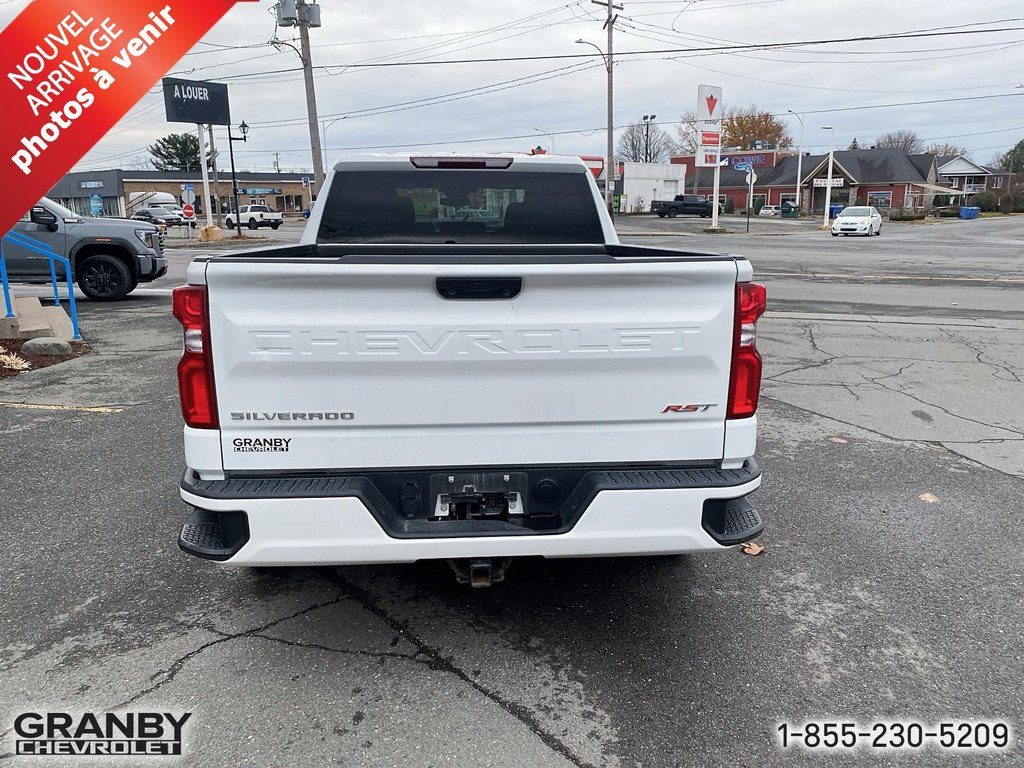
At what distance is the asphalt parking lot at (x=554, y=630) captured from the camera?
2723 mm

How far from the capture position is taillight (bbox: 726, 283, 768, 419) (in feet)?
9.38

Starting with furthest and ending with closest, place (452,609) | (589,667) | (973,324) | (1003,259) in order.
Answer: (1003,259), (973,324), (452,609), (589,667)

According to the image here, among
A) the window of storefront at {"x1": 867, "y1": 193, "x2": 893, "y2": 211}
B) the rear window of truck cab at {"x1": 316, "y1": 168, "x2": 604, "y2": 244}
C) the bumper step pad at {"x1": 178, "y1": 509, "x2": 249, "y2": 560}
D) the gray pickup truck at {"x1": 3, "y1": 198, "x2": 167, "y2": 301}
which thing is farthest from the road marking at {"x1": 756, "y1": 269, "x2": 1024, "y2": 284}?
the window of storefront at {"x1": 867, "y1": 193, "x2": 893, "y2": 211}

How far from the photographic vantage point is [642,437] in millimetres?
2895

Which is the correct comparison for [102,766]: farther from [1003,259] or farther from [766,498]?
[1003,259]

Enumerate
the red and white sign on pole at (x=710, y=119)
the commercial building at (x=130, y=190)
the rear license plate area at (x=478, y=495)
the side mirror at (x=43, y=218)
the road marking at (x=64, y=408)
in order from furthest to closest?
the commercial building at (x=130, y=190) → the red and white sign on pole at (x=710, y=119) → the side mirror at (x=43, y=218) → the road marking at (x=64, y=408) → the rear license plate area at (x=478, y=495)

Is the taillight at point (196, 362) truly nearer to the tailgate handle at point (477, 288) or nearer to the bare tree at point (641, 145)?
the tailgate handle at point (477, 288)

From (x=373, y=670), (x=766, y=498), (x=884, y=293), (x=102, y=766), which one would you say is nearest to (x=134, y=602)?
(x=102, y=766)

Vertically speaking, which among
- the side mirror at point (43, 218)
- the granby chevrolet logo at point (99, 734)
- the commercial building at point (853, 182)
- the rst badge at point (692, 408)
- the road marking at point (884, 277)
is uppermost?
the commercial building at point (853, 182)

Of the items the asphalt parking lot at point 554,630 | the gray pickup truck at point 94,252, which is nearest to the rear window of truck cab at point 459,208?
the asphalt parking lot at point 554,630

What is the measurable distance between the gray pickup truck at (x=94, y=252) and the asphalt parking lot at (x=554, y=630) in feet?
29.2

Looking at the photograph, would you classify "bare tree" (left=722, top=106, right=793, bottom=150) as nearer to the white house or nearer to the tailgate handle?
the white house

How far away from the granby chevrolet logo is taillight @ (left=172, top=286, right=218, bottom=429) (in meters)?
1.08

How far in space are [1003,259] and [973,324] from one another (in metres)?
16.1
